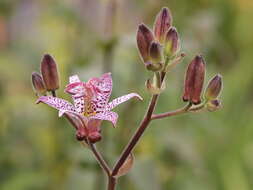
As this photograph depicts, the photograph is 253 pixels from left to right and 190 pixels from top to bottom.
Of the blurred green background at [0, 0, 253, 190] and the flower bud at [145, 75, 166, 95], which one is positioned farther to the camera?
the blurred green background at [0, 0, 253, 190]

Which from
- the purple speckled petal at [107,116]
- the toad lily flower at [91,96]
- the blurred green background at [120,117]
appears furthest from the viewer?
the blurred green background at [120,117]

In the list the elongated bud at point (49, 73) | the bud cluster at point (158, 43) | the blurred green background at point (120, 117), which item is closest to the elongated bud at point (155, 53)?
the bud cluster at point (158, 43)

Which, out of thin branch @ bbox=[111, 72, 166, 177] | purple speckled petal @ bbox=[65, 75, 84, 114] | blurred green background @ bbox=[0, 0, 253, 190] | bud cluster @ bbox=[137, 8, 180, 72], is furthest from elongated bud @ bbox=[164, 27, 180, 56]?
blurred green background @ bbox=[0, 0, 253, 190]

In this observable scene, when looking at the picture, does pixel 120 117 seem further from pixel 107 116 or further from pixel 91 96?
Result: pixel 107 116

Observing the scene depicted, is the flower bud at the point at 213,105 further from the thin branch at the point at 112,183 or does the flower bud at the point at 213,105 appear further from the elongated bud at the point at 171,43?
the thin branch at the point at 112,183

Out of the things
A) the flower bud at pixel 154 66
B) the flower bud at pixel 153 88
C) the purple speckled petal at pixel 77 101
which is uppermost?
the flower bud at pixel 154 66

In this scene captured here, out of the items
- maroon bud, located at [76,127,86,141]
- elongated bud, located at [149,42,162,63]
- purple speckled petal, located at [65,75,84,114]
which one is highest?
elongated bud, located at [149,42,162,63]

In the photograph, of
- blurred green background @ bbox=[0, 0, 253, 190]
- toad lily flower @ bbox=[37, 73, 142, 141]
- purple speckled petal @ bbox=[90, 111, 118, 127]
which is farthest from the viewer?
blurred green background @ bbox=[0, 0, 253, 190]

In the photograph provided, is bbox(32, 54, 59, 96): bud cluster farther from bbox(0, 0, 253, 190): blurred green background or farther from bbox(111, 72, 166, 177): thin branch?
bbox(0, 0, 253, 190): blurred green background
